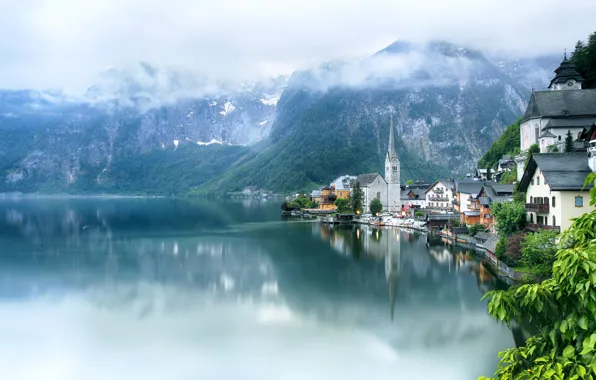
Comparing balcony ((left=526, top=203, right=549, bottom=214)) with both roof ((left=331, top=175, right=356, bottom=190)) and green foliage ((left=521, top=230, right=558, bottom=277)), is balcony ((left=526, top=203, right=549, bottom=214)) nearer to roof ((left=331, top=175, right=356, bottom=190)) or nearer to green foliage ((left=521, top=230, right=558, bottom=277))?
green foliage ((left=521, top=230, right=558, bottom=277))

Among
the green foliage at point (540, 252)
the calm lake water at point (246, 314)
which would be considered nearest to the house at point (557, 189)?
the green foliage at point (540, 252)

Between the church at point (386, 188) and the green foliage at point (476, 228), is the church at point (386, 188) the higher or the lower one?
the higher one

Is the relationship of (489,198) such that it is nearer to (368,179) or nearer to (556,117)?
(556,117)

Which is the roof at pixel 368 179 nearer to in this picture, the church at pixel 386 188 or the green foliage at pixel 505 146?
the church at pixel 386 188

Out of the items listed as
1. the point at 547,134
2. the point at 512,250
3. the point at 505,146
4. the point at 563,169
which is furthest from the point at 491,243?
the point at 505,146

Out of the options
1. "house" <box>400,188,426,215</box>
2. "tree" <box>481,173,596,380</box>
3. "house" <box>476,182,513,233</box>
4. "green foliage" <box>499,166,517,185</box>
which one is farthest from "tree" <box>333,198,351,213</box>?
"tree" <box>481,173,596,380</box>
